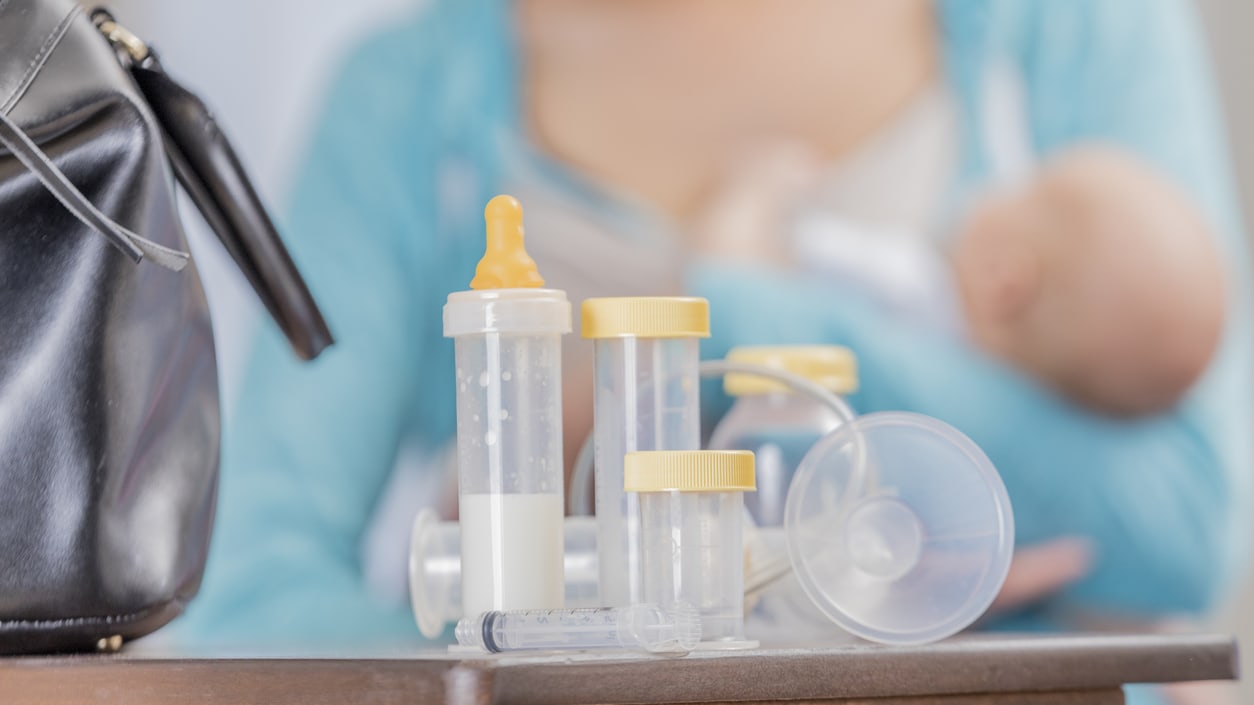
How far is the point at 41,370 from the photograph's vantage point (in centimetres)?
46

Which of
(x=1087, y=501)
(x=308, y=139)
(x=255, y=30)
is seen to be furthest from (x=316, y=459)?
(x=1087, y=501)

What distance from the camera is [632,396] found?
1.63 feet

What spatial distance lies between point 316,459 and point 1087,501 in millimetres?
736

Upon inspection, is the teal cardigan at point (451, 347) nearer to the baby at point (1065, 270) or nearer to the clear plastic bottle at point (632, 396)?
the baby at point (1065, 270)

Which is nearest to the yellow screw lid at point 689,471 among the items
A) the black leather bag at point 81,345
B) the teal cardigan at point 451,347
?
the black leather bag at point 81,345

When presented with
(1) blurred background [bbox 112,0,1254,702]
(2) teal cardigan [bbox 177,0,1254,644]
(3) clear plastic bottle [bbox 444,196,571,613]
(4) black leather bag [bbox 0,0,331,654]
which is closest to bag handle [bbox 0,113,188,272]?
(4) black leather bag [bbox 0,0,331,654]

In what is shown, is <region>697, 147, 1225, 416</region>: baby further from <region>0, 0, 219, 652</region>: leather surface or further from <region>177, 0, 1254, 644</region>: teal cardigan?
<region>0, 0, 219, 652</region>: leather surface

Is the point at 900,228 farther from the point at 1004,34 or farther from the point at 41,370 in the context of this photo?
the point at 41,370

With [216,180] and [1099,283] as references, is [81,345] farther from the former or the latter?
[1099,283]

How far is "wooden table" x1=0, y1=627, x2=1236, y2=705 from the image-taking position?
37 centimetres

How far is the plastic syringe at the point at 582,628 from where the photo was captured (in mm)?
428

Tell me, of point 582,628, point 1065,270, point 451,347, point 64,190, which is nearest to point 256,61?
A: point 451,347

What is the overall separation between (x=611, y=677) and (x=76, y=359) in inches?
9.2

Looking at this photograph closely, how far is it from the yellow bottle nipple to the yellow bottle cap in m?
0.03
